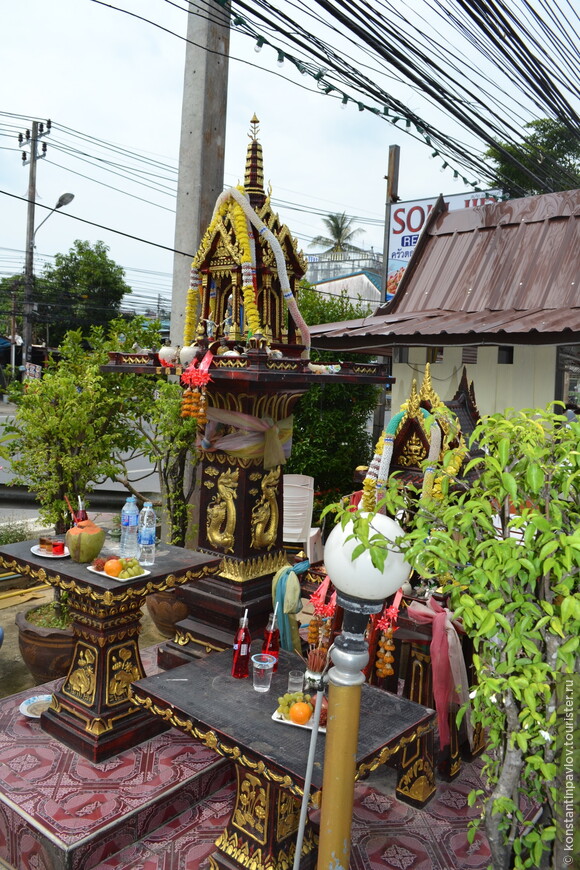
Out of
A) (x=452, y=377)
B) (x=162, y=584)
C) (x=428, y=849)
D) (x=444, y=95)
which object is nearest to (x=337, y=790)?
(x=428, y=849)

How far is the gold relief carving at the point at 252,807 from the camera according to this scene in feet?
13.6

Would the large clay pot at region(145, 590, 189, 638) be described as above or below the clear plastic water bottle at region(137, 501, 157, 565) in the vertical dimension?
below

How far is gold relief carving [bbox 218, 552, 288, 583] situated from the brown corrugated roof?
3.42 meters

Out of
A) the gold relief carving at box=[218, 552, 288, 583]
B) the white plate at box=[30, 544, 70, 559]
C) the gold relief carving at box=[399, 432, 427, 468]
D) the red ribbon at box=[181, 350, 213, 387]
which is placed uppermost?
the red ribbon at box=[181, 350, 213, 387]

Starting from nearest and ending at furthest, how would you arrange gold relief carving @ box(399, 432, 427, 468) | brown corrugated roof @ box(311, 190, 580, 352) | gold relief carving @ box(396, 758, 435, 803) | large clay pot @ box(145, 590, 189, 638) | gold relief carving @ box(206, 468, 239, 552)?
gold relief carving @ box(396, 758, 435, 803), gold relief carving @ box(399, 432, 427, 468), gold relief carving @ box(206, 468, 239, 552), large clay pot @ box(145, 590, 189, 638), brown corrugated roof @ box(311, 190, 580, 352)

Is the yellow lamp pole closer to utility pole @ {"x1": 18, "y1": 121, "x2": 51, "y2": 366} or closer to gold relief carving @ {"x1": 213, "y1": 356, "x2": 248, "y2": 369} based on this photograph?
gold relief carving @ {"x1": 213, "y1": 356, "x2": 248, "y2": 369}

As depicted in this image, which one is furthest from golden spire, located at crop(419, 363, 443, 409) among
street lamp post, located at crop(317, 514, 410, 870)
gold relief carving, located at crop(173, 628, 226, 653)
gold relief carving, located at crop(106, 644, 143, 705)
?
gold relief carving, located at crop(106, 644, 143, 705)

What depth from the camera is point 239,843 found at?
14.1ft

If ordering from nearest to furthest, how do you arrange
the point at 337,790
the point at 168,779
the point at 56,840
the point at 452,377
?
the point at 337,790
the point at 56,840
the point at 168,779
the point at 452,377

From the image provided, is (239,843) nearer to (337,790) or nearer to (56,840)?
(56,840)

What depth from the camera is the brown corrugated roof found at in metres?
8.16

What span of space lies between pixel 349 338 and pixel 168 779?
5.95 metres

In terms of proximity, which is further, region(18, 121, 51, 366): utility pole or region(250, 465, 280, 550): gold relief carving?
region(18, 121, 51, 366): utility pole

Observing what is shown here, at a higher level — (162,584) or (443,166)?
(443,166)
